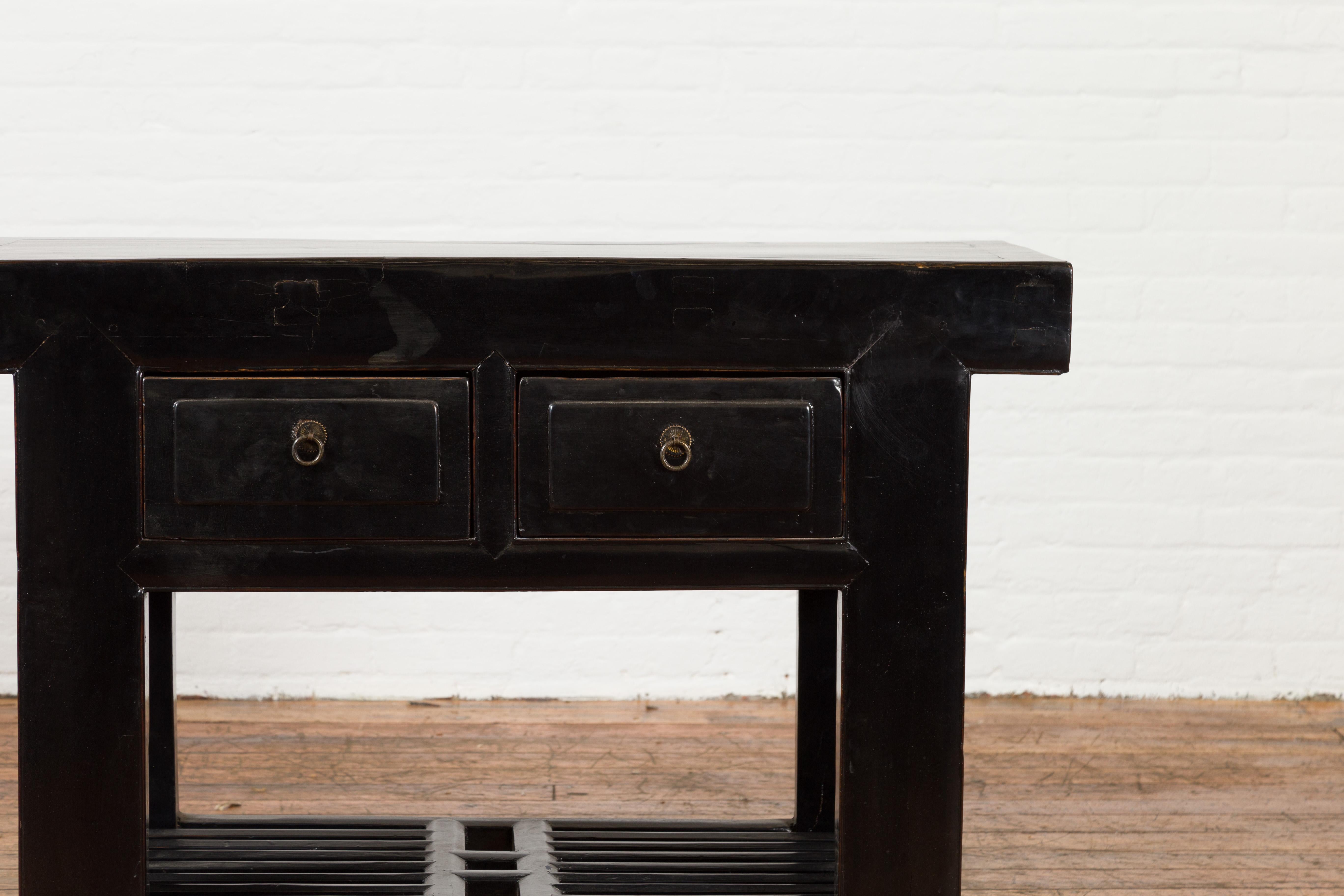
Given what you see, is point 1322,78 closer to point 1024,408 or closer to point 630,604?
point 1024,408

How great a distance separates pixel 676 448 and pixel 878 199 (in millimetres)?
1605

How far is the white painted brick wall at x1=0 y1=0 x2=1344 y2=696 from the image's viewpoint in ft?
9.13

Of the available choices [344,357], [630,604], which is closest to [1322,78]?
[630,604]

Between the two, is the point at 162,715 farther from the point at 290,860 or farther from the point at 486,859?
the point at 486,859

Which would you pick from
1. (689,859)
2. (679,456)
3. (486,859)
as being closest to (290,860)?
(486,859)

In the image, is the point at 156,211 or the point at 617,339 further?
the point at 156,211

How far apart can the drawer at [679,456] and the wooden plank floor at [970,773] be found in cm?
88

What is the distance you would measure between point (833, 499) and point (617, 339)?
276 mm

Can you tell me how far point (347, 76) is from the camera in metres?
2.79

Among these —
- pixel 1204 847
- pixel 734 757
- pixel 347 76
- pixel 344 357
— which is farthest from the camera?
pixel 347 76

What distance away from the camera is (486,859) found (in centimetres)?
184

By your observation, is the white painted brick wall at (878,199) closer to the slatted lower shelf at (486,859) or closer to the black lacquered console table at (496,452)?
the slatted lower shelf at (486,859)

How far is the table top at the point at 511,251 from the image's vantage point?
1387 millimetres

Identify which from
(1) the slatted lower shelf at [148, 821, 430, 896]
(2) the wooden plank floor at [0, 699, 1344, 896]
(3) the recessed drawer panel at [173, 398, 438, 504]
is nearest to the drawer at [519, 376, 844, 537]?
(3) the recessed drawer panel at [173, 398, 438, 504]
